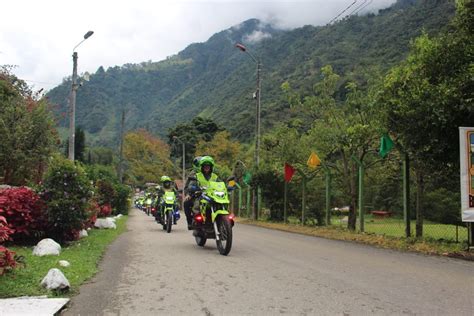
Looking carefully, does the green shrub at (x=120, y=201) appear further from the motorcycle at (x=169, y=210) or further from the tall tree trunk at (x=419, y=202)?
→ the tall tree trunk at (x=419, y=202)

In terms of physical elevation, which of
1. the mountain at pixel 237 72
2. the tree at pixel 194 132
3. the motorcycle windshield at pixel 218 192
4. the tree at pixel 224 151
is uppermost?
the mountain at pixel 237 72

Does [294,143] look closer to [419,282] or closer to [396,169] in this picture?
[396,169]

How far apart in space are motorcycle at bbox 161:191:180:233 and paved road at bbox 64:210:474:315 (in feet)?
19.4

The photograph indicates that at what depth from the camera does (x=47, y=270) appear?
7.41 metres

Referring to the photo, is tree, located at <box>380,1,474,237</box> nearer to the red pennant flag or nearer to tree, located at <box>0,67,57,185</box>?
the red pennant flag

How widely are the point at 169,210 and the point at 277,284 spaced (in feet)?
33.5

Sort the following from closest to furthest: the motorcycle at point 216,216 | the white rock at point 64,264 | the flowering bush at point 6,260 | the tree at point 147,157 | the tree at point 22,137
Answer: the flowering bush at point 6,260
the white rock at point 64,264
the motorcycle at point 216,216
the tree at point 22,137
the tree at point 147,157

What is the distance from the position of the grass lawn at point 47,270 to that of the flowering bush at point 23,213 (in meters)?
0.61

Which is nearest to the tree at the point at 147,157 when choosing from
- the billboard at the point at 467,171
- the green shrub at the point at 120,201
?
the green shrub at the point at 120,201

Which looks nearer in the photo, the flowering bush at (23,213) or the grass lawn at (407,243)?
the grass lawn at (407,243)

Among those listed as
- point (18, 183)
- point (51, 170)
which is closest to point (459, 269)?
point (51, 170)

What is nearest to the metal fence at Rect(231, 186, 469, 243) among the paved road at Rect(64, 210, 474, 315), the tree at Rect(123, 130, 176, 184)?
the paved road at Rect(64, 210, 474, 315)

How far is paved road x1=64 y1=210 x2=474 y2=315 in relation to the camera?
5.43 m

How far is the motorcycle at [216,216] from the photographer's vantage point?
31.6ft
